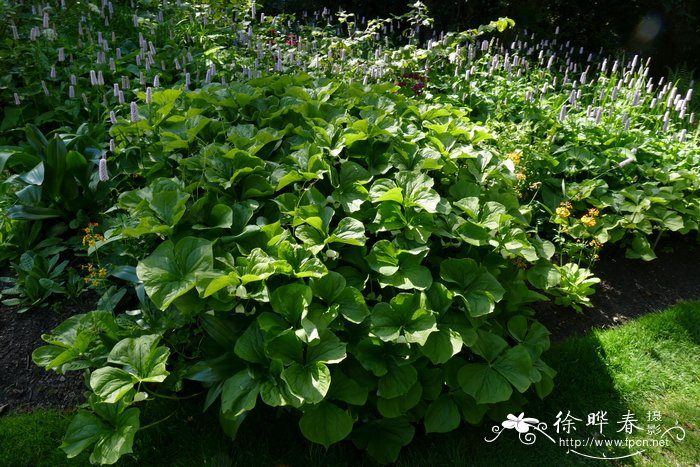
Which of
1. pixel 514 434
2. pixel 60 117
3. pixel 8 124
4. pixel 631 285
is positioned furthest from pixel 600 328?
pixel 8 124

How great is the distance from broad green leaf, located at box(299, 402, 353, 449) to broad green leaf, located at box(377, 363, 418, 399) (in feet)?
0.58

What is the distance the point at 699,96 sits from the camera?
7.08m

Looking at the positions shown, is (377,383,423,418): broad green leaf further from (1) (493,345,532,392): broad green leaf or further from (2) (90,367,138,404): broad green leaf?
(2) (90,367,138,404): broad green leaf

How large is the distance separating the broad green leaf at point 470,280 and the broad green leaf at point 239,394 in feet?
2.99

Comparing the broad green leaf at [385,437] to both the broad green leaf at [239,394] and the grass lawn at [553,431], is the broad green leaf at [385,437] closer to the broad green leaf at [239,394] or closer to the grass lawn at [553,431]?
the grass lawn at [553,431]

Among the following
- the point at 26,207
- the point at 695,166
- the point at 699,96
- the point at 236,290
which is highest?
the point at 236,290

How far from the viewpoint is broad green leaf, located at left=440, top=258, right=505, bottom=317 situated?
7.52ft

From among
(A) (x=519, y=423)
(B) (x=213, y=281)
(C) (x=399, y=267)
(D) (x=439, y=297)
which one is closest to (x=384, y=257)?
(C) (x=399, y=267)

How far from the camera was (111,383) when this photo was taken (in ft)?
6.32

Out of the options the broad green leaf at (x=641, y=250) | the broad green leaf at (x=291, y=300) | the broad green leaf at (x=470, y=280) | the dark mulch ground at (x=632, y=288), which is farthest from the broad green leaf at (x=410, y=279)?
the broad green leaf at (x=641, y=250)

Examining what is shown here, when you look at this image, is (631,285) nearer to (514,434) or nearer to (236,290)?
(514,434)

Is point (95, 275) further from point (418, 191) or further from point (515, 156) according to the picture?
point (515, 156)

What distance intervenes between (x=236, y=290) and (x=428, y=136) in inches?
58.3

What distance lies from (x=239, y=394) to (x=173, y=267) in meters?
0.55
